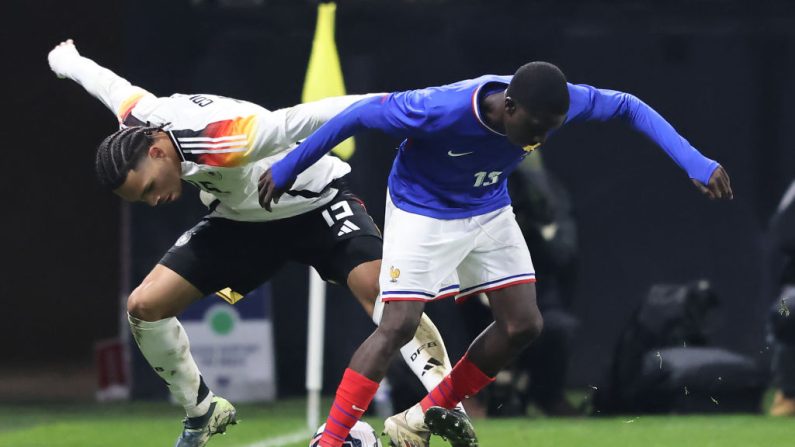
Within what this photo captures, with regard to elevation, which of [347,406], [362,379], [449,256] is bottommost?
[347,406]

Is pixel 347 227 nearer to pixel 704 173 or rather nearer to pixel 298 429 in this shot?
pixel 704 173

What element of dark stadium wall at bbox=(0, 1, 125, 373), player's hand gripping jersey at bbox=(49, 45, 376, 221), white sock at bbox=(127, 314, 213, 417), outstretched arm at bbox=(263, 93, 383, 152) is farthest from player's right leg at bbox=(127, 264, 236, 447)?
dark stadium wall at bbox=(0, 1, 125, 373)

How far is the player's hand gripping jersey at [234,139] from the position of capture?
226 inches

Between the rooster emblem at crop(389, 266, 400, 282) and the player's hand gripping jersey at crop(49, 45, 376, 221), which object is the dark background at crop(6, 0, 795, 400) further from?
the rooster emblem at crop(389, 266, 400, 282)

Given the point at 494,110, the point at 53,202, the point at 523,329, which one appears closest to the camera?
the point at 494,110

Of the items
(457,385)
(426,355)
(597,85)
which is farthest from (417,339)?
(597,85)

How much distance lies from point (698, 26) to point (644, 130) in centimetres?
405

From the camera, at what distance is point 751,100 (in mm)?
9656

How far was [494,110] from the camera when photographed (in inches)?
215

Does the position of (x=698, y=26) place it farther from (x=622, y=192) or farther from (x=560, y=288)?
(x=560, y=288)

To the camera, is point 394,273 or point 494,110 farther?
point 394,273

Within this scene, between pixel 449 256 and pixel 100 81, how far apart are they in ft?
5.94

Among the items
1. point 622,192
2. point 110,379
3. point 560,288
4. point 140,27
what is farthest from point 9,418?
point 622,192

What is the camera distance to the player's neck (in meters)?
5.44
